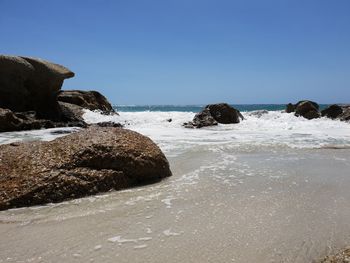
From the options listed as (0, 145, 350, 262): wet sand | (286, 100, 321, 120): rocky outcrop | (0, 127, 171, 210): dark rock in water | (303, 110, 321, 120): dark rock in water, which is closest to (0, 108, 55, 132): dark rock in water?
(0, 127, 171, 210): dark rock in water

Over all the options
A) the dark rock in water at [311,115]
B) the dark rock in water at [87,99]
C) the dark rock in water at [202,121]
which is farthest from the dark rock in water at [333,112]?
the dark rock in water at [87,99]

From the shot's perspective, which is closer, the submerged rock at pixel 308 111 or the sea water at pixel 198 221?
the sea water at pixel 198 221

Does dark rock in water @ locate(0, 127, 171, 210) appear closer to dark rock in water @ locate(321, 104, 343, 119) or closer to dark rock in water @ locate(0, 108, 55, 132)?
dark rock in water @ locate(0, 108, 55, 132)

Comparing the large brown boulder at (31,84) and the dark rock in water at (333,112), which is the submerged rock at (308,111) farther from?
the large brown boulder at (31,84)

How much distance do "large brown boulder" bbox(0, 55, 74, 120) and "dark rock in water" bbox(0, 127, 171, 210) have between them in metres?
7.68

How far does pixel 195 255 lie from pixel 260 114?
2377 cm

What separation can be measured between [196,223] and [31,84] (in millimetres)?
10469

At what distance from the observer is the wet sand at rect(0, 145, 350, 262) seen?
9.13ft

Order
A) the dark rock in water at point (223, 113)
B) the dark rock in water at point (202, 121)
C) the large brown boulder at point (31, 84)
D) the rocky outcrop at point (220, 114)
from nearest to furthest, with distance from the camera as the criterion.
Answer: the large brown boulder at point (31, 84) → the dark rock in water at point (202, 121) → the rocky outcrop at point (220, 114) → the dark rock in water at point (223, 113)

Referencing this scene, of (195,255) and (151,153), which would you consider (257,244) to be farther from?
(151,153)

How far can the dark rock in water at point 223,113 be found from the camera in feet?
56.4

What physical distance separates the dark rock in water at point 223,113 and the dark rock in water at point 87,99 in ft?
17.5

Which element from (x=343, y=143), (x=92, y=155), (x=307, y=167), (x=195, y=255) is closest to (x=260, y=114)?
(x=343, y=143)

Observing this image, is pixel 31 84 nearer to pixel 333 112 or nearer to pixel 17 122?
pixel 17 122
